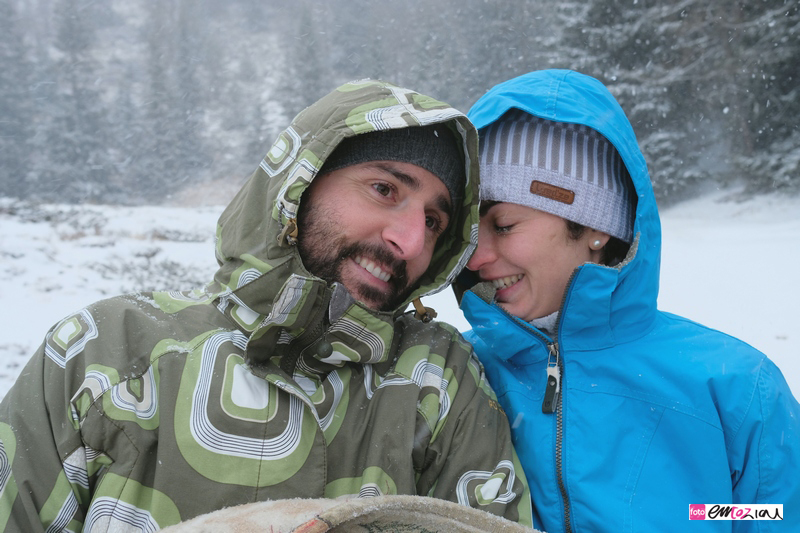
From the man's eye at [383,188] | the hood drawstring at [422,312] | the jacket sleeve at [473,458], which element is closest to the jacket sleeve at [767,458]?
the jacket sleeve at [473,458]

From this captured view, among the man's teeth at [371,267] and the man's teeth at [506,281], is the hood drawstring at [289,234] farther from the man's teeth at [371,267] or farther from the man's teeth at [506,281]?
the man's teeth at [506,281]

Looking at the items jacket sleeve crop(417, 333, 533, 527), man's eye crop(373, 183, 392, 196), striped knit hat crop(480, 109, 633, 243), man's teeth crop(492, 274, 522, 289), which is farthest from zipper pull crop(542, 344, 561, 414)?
man's eye crop(373, 183, 392, 196)

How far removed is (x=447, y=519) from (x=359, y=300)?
761 mm

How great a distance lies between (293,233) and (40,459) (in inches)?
34.3

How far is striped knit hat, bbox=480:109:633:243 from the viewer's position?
81.4 inches

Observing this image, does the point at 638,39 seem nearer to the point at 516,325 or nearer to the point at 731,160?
the point at 731,160

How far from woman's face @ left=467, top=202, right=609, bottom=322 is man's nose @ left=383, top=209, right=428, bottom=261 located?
35 centimetres

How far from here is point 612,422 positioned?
179cm

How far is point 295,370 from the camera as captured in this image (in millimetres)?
1748

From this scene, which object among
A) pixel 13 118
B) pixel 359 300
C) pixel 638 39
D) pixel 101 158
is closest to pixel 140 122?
pixel 101 158

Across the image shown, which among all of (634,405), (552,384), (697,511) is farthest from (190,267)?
(697,511)

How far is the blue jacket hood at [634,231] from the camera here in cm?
189

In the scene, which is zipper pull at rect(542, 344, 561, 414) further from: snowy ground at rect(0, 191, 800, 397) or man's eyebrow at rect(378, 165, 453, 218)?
snowy ground at rect(0, 191, 800, 397)

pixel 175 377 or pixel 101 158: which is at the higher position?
pixel 101 158
